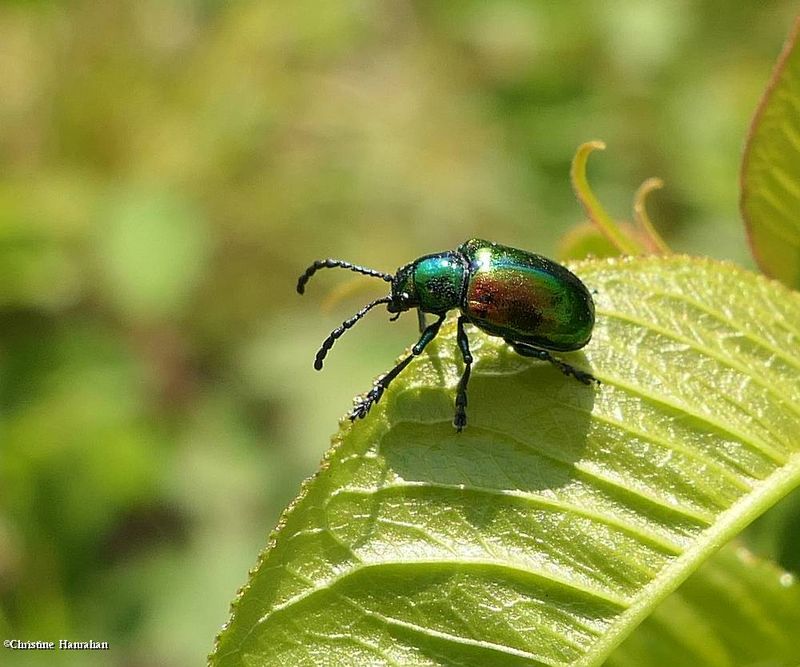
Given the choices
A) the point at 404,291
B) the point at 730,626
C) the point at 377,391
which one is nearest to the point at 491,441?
the point at 377,391

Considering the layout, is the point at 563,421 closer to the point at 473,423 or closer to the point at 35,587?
the point at 473,423

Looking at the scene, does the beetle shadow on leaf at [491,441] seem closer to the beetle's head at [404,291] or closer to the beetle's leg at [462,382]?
the beetle's leg at [462,382]

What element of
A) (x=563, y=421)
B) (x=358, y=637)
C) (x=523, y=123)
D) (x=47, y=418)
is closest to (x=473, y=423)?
(x=563, y=421)

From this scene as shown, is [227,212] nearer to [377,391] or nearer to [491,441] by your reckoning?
[377,391]

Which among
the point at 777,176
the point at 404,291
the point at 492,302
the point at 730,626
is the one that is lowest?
the point at 730,626

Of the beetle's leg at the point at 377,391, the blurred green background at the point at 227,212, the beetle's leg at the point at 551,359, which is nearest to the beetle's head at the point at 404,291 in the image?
the beetle's leg at the point at 551,359

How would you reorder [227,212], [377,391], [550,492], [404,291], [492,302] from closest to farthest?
[550,492] → [377,391] → [492,302] → [404,291] → [227,212]
